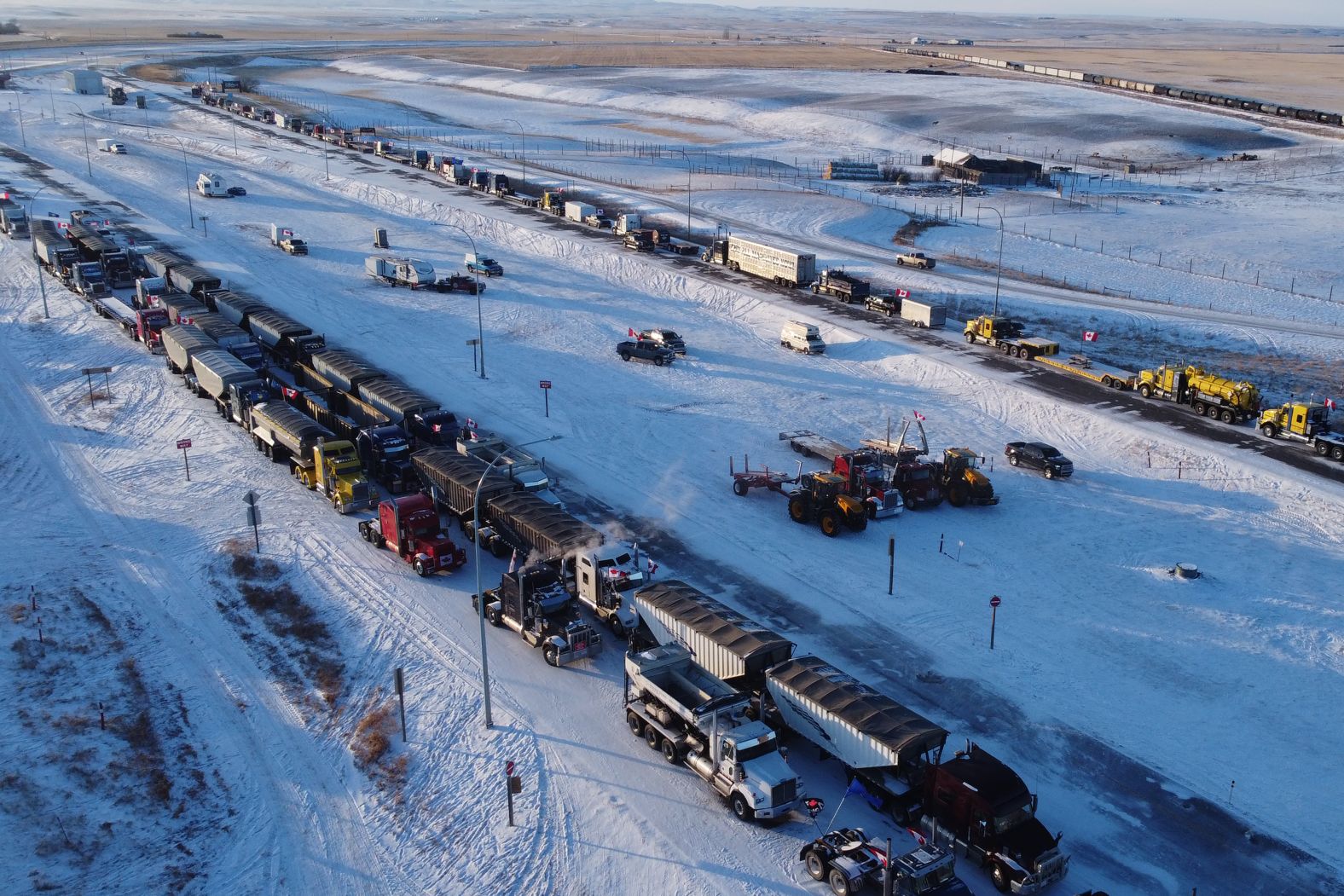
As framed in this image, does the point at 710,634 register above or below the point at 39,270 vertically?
below

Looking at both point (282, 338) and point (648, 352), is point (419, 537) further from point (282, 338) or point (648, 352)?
point (648, 352)

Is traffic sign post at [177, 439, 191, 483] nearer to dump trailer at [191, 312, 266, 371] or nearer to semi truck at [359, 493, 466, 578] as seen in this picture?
dump trailer at [191, 312, 266, 371]

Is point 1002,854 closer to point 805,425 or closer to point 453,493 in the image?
point 453,493

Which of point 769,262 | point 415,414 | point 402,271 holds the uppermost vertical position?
point 769,262

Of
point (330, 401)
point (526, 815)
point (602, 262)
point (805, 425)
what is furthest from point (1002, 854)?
point (602, 262)

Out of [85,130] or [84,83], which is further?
[84,83]

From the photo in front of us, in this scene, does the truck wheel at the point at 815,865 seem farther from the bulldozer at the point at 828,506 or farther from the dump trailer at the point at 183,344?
the dump trailer at the point at 183,344

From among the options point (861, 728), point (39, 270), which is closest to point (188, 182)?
point (39, 270)
